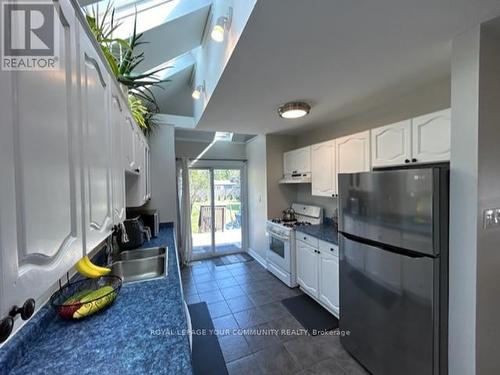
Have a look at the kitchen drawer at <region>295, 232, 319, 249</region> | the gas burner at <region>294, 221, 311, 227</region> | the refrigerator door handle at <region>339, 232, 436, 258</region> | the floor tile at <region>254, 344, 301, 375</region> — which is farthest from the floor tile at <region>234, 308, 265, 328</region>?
the refrigerator door handle at <region>339, 232, 436, 258</region>

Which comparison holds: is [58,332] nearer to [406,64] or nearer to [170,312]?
[170,312]

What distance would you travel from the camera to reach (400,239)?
1.48 meters

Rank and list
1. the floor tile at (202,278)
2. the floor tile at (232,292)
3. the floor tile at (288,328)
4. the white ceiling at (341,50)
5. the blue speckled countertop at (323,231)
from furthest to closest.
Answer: the floor tile at (202,278) → the floor tile at (232,292) → the blue speckled countertop at (323,231) → the floor tile at (288,328) → the white ceiling at (341,50)

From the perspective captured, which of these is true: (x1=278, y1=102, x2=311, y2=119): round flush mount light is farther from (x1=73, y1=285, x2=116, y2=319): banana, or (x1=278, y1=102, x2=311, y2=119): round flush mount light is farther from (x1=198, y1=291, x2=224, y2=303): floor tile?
(x1=198, y1=291, x2=224, y2=303): floor tile

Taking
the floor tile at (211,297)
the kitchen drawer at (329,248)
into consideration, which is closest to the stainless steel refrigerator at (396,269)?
the kitchen drawer at (329,248)

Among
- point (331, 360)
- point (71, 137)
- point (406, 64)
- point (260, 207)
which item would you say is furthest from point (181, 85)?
point (331, 360)

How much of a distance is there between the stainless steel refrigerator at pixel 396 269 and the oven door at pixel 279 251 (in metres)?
1.23

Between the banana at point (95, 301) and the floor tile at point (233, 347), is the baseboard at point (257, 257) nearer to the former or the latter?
the floor tile at point (233, 347)

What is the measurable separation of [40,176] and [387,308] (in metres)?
2.02

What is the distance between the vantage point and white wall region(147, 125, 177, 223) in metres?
3.24

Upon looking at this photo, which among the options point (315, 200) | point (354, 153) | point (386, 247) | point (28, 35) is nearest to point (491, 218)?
point (386, 247)

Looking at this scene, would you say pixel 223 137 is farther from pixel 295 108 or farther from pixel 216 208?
pixel 295 108

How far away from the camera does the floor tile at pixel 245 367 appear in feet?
5.89

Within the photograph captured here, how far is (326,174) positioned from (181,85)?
259 centimetres
